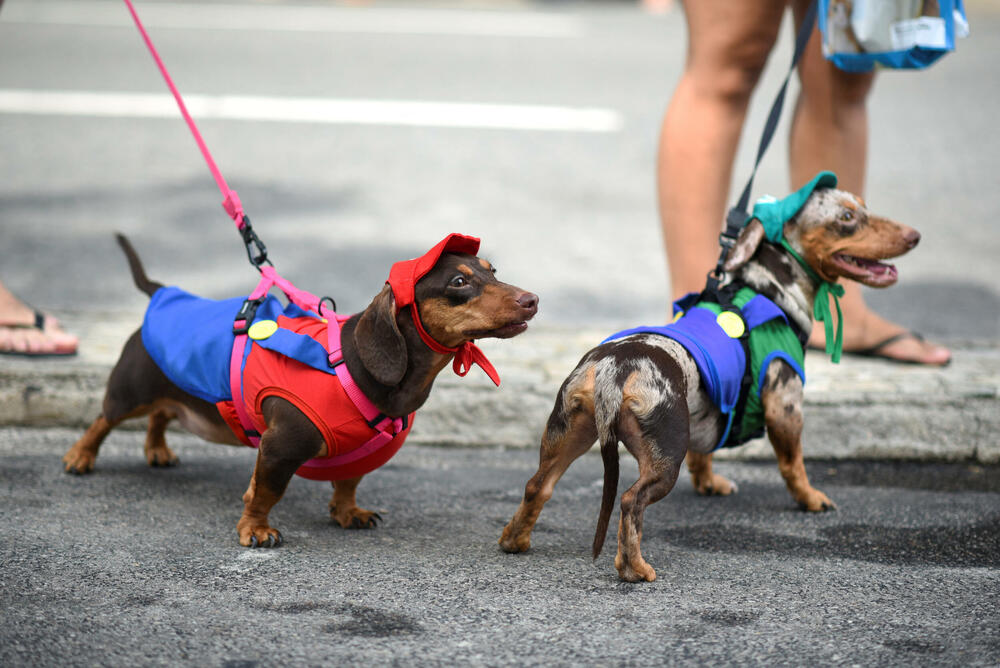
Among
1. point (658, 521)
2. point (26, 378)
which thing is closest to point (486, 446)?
point (658, 521)

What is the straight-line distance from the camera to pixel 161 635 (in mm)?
2379

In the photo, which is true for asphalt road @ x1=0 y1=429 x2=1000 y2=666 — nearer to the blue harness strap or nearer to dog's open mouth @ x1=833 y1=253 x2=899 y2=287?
the blue harness strap

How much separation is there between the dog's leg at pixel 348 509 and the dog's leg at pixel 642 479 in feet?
2.61

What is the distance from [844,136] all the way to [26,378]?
318cm

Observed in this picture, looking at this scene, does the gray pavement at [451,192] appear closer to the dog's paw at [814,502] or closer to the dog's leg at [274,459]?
the dog's paw at [814,502]

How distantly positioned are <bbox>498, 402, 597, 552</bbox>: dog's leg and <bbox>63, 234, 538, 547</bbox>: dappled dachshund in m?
0.26

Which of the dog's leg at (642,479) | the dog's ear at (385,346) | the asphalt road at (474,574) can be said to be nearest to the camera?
the asphalt road at (474,574)

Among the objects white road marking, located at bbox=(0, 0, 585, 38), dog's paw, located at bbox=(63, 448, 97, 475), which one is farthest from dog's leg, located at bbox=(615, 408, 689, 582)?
white road marking, located at bbox=(0, 0, 585, 38)

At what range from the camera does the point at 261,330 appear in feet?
9.93

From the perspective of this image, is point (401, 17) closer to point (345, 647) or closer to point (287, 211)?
point (287, 211)

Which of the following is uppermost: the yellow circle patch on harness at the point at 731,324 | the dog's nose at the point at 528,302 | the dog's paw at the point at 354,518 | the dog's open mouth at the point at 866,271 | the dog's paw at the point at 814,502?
the dog's open mouth at the point at 866,271

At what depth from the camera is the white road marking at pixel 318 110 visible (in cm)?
867

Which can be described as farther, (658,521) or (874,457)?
(874,457)

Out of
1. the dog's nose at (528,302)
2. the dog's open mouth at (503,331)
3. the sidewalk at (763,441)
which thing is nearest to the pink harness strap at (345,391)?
the dog's open mouth at (503,331)
